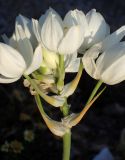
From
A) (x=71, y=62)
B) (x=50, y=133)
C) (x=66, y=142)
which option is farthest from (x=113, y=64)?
(x=50, y=133)

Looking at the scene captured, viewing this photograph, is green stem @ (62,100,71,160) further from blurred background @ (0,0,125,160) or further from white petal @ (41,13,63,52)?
blurred background @ (0,0,125,160)

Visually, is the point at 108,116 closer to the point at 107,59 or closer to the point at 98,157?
the point at 98,157

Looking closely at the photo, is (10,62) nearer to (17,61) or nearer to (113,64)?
(17,61)

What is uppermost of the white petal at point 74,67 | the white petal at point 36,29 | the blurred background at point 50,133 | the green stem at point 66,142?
the white petal at point 36,29

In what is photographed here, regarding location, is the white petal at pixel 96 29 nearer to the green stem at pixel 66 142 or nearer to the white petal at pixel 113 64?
the white petal at pixel 113 64

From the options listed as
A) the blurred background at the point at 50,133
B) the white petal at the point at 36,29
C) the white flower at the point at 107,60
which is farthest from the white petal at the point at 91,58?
the blurred background at the point at 50,133

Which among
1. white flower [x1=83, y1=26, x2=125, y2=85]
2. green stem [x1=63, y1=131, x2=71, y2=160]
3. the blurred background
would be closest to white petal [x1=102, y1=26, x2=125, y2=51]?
white flower [x1=83, y1=26, x2=125, y2=85]

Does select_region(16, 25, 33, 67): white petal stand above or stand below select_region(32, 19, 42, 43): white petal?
below
